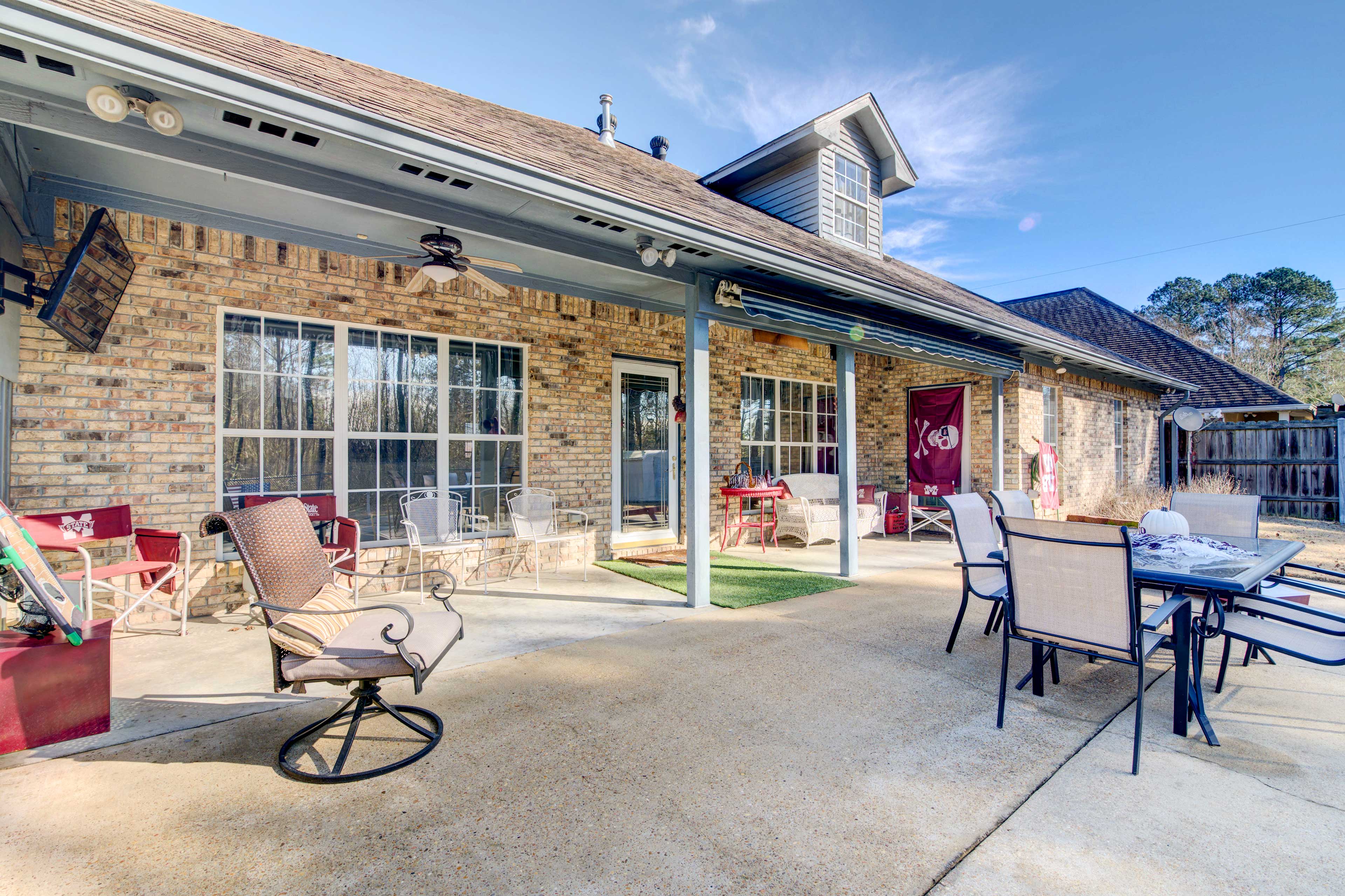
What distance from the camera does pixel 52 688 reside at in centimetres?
234

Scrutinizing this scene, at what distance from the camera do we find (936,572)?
6.51 metres

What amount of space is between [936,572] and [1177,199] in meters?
24.3

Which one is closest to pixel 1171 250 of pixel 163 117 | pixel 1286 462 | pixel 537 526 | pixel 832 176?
pixel 1286 462

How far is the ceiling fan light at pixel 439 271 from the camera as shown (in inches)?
152

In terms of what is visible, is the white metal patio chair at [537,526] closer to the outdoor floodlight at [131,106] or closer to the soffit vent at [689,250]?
the soffit vent at [689,250]

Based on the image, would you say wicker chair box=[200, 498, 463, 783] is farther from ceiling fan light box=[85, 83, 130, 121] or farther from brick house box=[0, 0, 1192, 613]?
brick house box=[0, 0, 1192, 613]

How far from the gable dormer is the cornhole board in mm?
8391

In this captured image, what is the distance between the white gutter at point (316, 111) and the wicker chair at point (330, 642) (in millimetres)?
1744

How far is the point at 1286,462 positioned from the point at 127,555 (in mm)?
18798

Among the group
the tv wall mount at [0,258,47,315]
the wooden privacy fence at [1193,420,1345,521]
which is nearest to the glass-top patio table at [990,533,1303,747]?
the tv wall mount at [0,258,47,315]

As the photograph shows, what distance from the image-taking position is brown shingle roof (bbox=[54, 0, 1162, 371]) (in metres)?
2.71

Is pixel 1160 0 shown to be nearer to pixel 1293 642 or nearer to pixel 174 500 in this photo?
pixel 1293 642

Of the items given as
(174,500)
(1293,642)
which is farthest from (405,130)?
(1293,642)

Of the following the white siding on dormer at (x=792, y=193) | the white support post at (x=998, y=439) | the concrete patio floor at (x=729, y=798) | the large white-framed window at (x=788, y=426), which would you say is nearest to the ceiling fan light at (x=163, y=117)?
the concrete patio floor at (x=729, y=798)
